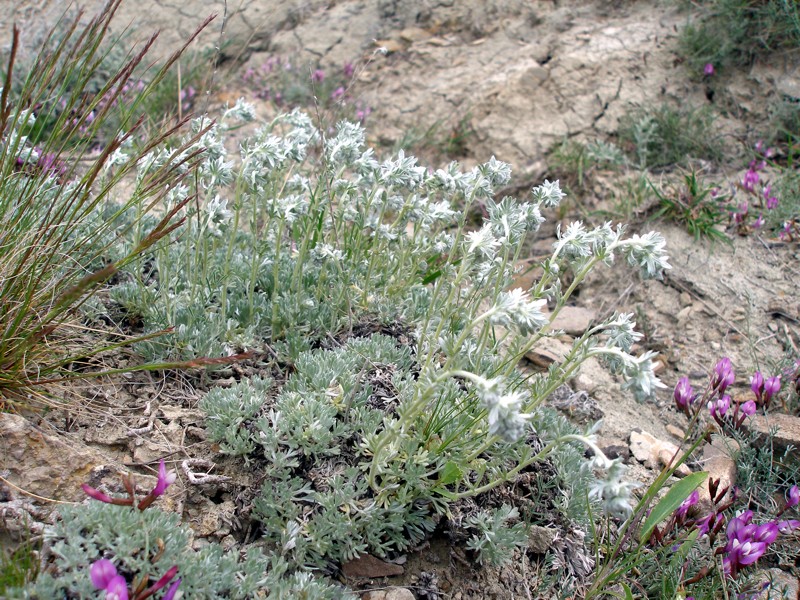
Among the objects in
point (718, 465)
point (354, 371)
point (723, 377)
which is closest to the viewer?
point (354, 371)

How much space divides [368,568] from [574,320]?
2.38 metres

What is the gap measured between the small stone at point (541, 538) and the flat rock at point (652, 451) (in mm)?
967

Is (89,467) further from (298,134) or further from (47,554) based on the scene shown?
(298,134)

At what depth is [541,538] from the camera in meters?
2.79

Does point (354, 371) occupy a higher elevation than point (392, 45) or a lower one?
lower

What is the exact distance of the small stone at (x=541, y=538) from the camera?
9.12ft

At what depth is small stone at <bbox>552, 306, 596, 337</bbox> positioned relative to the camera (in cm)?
432

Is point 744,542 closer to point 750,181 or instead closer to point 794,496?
point 794,496

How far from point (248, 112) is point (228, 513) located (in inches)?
72.4

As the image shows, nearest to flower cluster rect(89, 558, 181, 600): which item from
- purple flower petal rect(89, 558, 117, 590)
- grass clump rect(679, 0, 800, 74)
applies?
purple flower petal rect(89, 558, 117, 590)

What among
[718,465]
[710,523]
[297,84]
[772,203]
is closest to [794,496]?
[718,465]

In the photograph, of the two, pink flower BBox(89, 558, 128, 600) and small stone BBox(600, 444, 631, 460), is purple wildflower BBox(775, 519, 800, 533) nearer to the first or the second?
small stone BBox(600, 444, 631, 460)

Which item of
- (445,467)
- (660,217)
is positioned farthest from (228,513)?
(660,217)

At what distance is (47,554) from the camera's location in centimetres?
218
